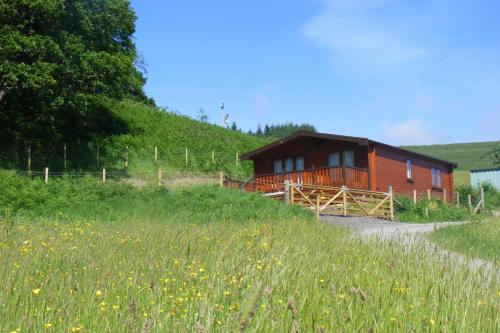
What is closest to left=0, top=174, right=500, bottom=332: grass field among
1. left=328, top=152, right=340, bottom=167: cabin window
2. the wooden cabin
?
the wooden cabin

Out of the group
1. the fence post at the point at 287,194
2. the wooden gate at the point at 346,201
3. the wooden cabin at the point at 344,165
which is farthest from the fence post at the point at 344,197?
the wooden cabin at the point at 344,165

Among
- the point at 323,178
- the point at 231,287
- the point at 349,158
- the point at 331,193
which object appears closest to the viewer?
the point at 231,287

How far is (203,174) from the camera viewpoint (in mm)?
40469

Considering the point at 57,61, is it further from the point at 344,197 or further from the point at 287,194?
the point at 344,197

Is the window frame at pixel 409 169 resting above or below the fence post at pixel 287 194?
above

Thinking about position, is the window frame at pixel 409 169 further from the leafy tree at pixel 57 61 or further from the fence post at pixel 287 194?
the leafy tree at pixel 57 61

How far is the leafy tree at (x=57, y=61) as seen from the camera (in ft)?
88.0

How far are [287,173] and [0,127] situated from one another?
17970 mm

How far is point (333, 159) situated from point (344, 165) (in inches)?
92.7

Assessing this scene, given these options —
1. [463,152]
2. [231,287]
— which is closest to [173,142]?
[231,287]

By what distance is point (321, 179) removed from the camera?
1226 inches

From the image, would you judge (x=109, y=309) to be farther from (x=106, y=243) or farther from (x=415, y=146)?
(x=415, y=146)

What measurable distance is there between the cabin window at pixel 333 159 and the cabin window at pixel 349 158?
0.43 metres

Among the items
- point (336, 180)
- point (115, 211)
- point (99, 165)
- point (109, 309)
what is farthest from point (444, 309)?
point (99, 165)
